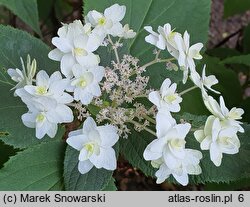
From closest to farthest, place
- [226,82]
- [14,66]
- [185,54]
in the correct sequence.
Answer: [185,54] < [14,66] < [226,82]

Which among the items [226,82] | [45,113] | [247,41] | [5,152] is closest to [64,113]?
[45,113]

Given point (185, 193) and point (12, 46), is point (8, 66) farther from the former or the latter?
point (185, 193)

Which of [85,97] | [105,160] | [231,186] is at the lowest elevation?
[231,186]

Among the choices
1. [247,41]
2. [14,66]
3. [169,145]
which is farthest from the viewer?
[247,41]

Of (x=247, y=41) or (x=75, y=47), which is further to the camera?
(x=247, y=41)

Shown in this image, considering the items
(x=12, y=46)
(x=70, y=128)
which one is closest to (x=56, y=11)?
(x=70, y=128)

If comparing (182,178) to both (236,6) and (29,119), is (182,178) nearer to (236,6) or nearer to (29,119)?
(29,119)

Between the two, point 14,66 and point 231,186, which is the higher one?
point 14,66

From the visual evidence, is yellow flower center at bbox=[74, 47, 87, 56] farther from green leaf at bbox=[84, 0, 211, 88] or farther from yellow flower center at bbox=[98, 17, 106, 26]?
green leaf at bbox=[84, 0, 211, 88]
